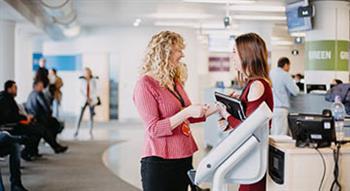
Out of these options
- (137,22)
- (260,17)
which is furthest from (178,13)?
(137,22)

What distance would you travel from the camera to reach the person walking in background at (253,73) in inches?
91.8

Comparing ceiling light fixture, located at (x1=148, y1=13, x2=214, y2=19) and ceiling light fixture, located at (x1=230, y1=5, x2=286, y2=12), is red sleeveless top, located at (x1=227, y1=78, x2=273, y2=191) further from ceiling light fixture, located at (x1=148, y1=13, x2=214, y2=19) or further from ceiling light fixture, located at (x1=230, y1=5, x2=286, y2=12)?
ceiling light fixture, located at (x1=148, y1=13, x2=214, y2=19)

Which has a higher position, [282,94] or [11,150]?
[282,94]

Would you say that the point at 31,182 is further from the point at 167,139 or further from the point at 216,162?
the point at 216,162

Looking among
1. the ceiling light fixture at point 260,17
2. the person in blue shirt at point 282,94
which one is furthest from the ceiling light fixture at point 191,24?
the person in blue shirt at point 282,94

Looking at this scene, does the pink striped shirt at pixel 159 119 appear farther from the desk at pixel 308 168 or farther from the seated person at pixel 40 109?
the seated person at pixel 40 109

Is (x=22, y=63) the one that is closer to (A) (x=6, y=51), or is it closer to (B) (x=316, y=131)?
(A) (x=6, y=51)

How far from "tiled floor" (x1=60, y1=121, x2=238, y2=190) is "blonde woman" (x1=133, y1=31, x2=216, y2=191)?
139 inches

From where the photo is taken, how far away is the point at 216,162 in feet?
A: 6.62

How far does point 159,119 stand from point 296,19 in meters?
6.47

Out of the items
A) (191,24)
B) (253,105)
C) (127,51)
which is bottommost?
(253,105)

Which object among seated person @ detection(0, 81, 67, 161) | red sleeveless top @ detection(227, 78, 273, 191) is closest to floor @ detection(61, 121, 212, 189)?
seated person @ detection(0, 81, 67, 161)

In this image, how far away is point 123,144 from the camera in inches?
389

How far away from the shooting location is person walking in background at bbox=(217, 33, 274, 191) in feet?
7.65
